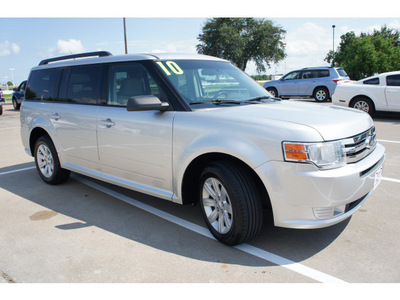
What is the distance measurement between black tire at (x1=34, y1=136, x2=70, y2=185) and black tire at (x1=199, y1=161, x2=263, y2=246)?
2.75 meters

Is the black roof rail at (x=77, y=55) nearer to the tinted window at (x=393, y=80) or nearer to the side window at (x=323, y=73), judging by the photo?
the tinted window at (x=393, y=80)

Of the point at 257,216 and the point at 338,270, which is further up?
the point at 257,216

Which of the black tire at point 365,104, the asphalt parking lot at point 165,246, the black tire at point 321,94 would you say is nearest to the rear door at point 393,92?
the black tire at point 365,104

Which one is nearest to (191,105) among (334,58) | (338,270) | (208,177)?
(208,177)

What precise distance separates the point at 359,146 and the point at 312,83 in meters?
14.3

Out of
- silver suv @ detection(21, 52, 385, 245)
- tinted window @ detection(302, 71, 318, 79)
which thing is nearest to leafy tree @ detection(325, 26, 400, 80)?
tinted window @ detection(302, 71, 318, 79)

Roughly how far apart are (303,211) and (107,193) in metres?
3.05

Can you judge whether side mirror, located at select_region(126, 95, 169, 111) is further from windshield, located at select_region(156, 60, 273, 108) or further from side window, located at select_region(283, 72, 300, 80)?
side window, located at select_region(283, 72, 300, 80)

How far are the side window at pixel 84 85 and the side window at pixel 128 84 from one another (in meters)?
0.27

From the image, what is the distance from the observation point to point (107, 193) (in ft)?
16.4

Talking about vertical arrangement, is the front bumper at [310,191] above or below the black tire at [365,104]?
below

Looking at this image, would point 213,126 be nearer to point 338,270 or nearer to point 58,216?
point 338,270

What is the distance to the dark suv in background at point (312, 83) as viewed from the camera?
16.1 metres

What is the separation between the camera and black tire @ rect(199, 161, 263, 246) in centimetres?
303
